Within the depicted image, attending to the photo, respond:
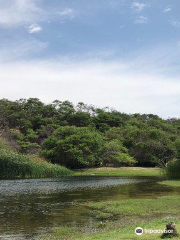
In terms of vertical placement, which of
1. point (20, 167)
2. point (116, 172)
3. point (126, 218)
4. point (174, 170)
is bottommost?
point (116, 172)

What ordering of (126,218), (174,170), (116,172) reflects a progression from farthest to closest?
(116,172)
(174,170)
(126,218)

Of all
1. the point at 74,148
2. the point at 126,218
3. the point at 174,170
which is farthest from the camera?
the point at 74,148

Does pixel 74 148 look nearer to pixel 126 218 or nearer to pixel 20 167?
pixel 20 167

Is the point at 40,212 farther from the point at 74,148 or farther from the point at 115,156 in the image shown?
the point at 115,156

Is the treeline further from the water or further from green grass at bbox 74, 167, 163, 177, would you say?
the water

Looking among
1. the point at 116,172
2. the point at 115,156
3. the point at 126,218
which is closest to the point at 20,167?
the point at 116,172

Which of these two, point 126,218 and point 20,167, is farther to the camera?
point 20,167

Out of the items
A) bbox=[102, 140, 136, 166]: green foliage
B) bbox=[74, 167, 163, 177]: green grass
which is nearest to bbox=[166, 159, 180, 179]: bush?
bbox=[74, 167, 163, 177]: green grass

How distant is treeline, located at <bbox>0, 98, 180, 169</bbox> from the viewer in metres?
68.3

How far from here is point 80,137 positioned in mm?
68375

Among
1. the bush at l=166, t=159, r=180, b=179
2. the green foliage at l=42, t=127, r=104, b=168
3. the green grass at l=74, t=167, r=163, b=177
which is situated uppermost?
the green foliage at l=42, t=127, r=104, b=168

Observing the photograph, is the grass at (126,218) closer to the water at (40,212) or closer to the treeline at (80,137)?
the water at (40,212)

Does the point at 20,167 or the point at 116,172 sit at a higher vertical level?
the point at 20,167

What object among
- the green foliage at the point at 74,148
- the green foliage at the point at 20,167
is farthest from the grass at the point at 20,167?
the green foliage at the point at 74,148
